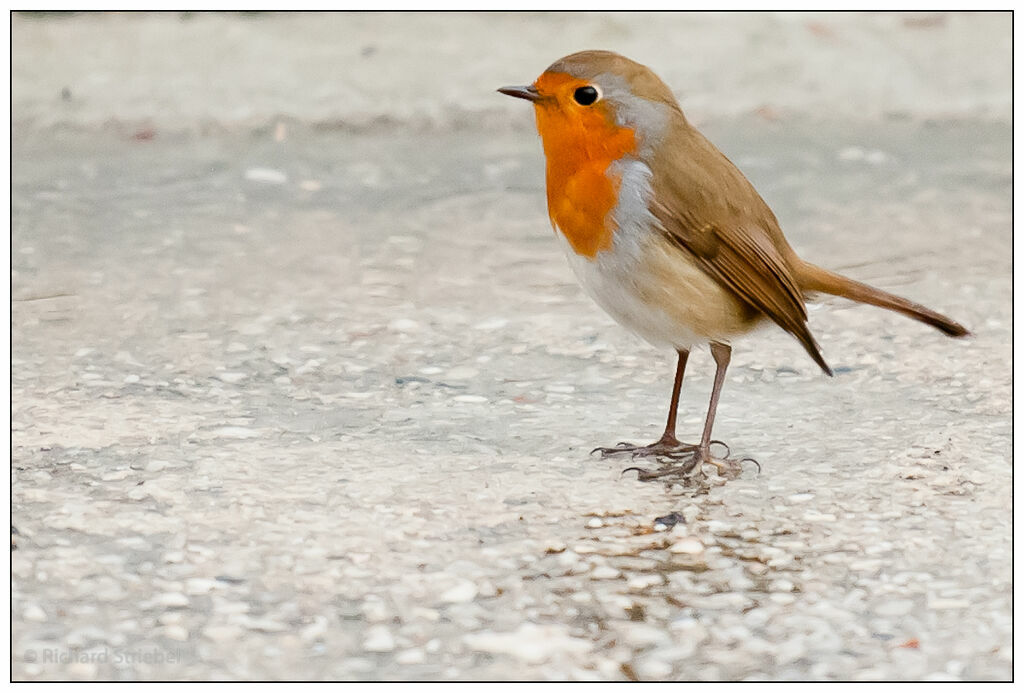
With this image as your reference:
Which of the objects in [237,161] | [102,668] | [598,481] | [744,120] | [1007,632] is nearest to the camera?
[102,668]

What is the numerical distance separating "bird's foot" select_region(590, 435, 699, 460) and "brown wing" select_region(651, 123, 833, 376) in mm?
523

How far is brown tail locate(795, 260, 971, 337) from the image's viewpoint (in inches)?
161

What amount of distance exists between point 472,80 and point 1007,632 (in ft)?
18.0

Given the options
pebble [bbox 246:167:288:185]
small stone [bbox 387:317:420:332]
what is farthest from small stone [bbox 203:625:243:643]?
pebble [bbox 246:167:288:185]

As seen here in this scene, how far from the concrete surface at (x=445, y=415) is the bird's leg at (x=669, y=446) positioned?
0.41ft

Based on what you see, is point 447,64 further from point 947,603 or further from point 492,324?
point 947,603

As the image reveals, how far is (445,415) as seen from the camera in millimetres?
4625

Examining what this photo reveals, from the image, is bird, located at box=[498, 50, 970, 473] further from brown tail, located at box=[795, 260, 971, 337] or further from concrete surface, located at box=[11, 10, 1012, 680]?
concrete surface, located at box=[11, 10, 1012, 680]

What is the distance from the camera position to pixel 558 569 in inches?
141

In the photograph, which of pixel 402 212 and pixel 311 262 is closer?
pixel 311 262

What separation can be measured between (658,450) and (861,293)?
70 cm

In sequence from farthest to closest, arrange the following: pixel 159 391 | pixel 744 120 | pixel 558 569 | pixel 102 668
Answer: pixel 744 120, pixel 159 391, pixel 558 569, pixel 102 668

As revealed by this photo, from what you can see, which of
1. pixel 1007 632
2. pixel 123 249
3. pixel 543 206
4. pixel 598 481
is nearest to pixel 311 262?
pixel 123 249

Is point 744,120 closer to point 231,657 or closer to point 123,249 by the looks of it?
point 123,249
